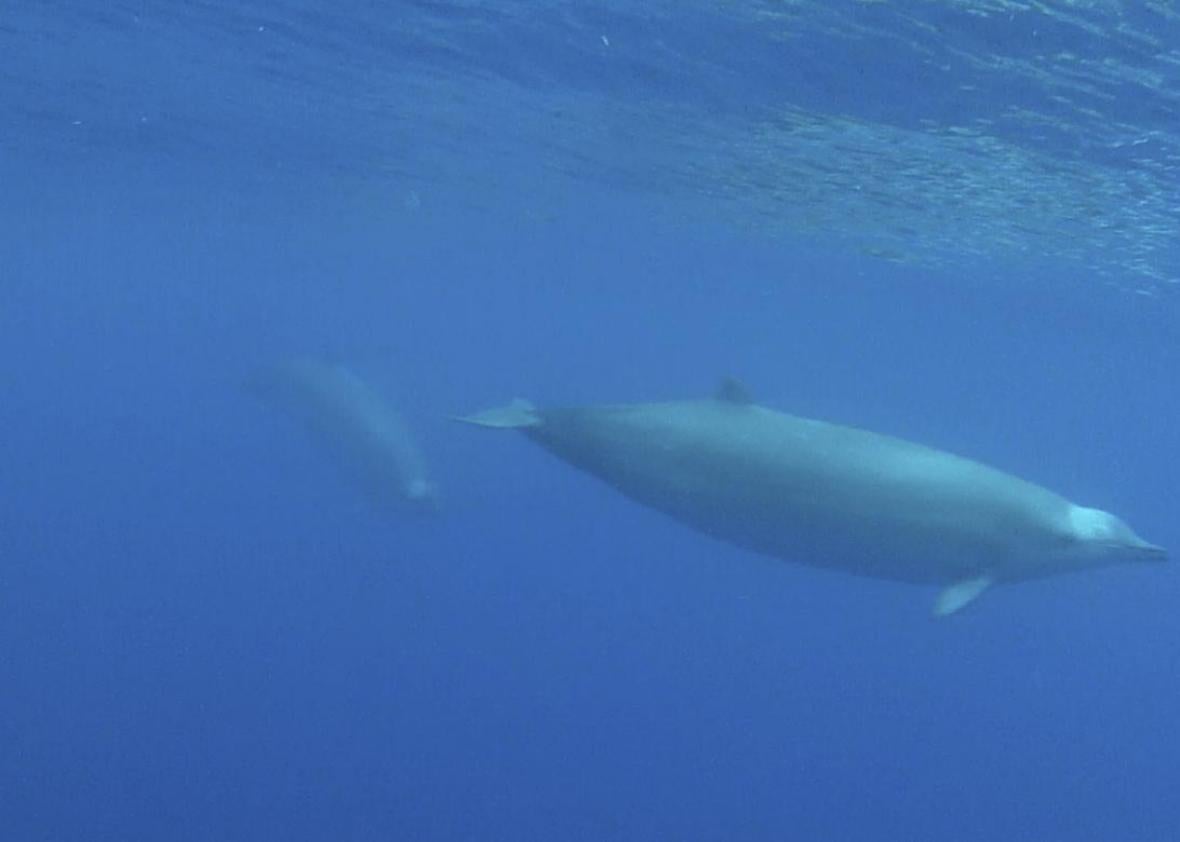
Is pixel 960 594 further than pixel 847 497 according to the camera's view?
No

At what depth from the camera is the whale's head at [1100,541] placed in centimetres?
1135

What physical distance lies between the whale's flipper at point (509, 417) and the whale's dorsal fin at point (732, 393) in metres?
1.86

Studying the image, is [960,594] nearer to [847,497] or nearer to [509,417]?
[847,497]

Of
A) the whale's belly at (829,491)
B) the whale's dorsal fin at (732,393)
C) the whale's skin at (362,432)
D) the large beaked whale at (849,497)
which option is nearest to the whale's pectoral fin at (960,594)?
the large beaked whale at (849,497)

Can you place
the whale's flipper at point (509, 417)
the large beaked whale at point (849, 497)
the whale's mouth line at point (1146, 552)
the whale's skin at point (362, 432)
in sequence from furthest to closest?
the whale's skin at point (362, 432)
the whale's flipper at point (509, 417)
the large beaked whale at point (849, 497)
the whale's mouth line at point (1146, 552)

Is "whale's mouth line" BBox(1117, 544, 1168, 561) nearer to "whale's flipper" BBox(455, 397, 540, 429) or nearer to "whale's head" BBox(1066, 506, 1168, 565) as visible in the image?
"whale's head" BBox(1066, 506, 1168, 565)

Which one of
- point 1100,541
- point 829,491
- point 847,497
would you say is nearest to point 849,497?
point 847,497

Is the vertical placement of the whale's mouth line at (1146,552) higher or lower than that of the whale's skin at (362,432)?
higher

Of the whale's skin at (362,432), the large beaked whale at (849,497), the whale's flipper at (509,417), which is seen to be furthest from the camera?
the whale's skin at (362,432)

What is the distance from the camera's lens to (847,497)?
11.6 m

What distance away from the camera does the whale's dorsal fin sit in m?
12.1

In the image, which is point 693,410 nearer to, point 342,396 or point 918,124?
point 918,124

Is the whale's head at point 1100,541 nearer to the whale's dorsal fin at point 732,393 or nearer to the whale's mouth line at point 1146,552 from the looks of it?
the whale's mouth line at point 1146,552

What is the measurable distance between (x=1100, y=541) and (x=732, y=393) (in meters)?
3.67
